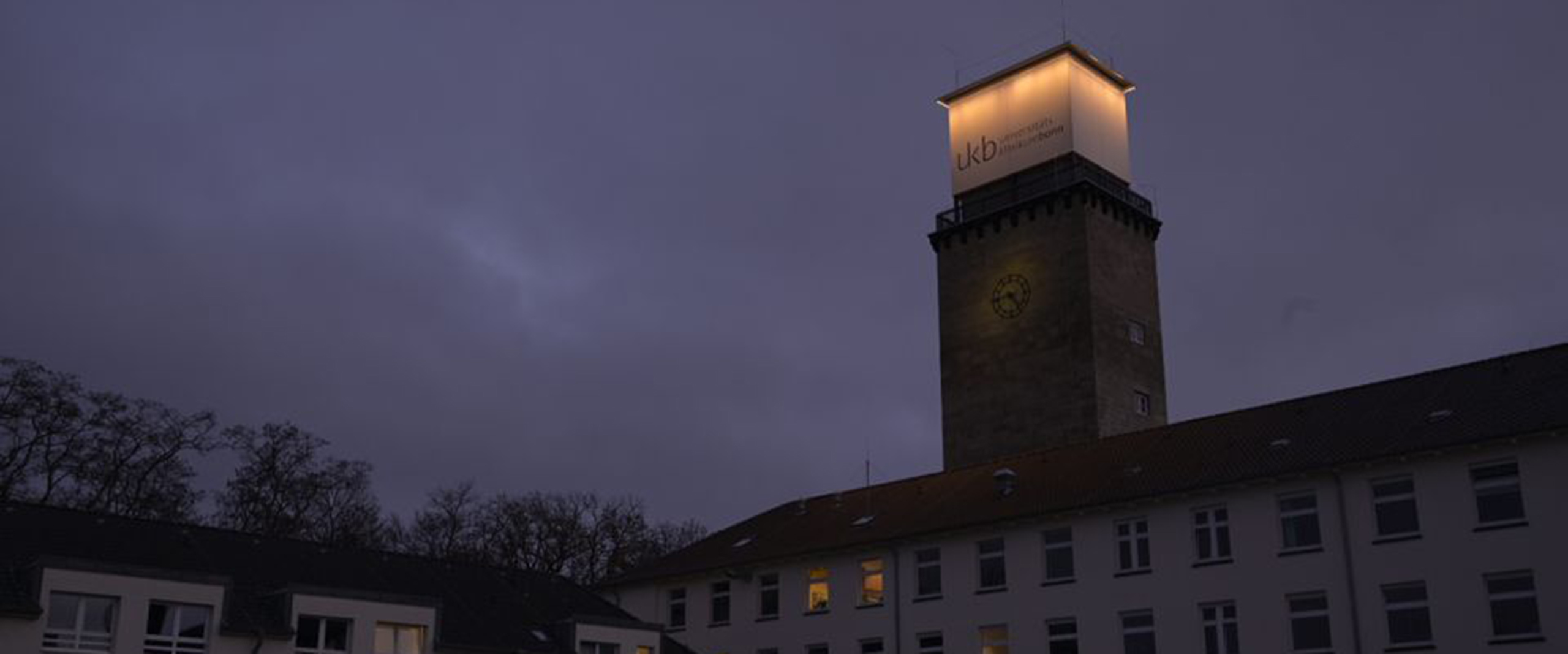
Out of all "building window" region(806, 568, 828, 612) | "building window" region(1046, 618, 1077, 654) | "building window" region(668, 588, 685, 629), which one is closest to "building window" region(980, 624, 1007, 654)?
"building window" region(1046, 618, 1077, 654)

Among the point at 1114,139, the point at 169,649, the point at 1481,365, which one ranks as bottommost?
the point at 169,649

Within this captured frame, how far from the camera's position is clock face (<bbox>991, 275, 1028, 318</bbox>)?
210 ft

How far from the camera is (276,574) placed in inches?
1603

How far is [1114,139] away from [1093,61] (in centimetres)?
380

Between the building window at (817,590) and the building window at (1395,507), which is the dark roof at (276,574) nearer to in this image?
the building window at (817,590)

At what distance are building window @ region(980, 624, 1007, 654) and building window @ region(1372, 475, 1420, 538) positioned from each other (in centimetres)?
1132

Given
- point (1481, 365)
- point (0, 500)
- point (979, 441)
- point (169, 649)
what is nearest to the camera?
point (169, 649)

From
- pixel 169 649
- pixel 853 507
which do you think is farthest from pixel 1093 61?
pixel 169 649

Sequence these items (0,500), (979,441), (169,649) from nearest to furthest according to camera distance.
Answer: (169,649)
(0,500)
(979,441)

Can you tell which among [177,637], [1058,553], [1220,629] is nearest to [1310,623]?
[1220,629]

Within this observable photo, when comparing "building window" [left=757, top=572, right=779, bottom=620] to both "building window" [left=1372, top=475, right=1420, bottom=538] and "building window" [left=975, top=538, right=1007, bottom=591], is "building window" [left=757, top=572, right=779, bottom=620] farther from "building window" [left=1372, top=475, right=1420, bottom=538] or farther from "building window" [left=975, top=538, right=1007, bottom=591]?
"building window" [left=1372, top=475, right=1420, bottom=538]

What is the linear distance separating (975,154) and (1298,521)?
111 ft

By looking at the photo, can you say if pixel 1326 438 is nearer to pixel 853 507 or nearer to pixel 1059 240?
pixel 853 507

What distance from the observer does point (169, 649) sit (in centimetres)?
3591
